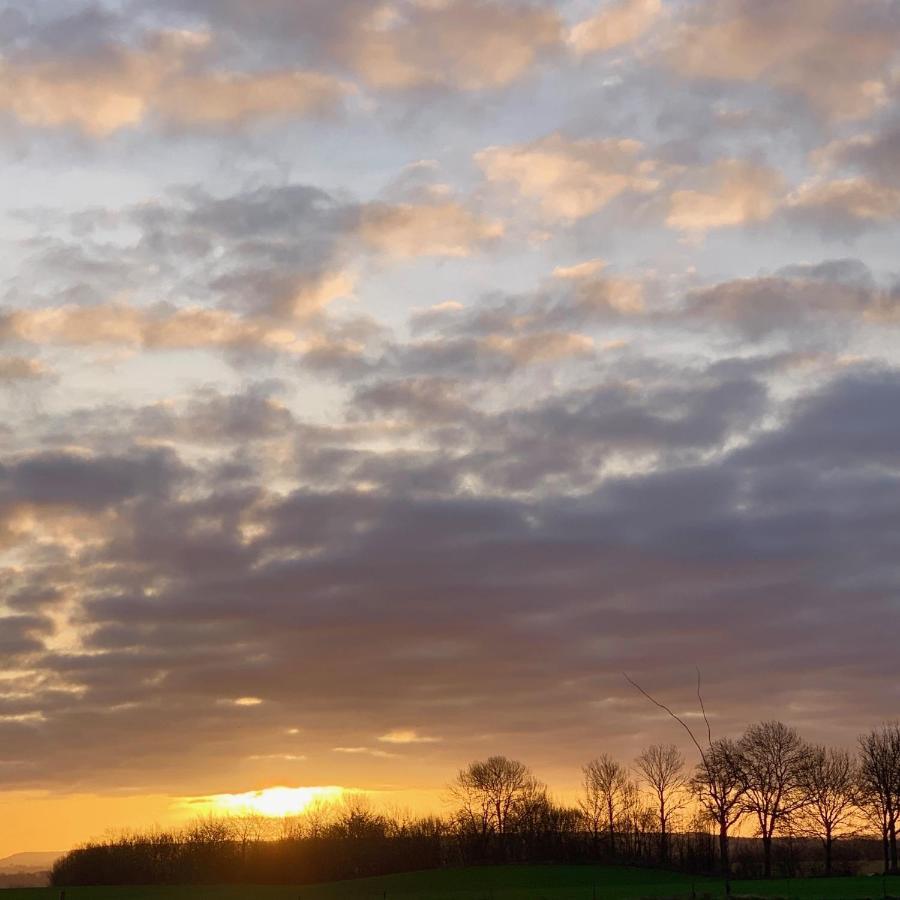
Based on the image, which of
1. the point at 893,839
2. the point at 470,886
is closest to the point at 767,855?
the point at 893,839

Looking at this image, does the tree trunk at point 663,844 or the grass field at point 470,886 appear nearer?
the grass field at point 470,886

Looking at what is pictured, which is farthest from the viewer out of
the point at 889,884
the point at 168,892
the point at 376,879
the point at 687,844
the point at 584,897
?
the point at 687,844

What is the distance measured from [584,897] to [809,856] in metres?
76.1

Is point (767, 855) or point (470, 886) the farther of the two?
point (767, 855)

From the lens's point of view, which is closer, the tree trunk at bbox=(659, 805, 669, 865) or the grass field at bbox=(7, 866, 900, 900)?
the grass field at bbox=(7, 866, 900, 900)

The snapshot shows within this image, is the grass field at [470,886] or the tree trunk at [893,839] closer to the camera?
the grass field at [470,886]

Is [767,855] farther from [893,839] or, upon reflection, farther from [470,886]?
[470,886]

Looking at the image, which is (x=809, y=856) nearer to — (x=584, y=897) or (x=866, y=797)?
(x=866, y=797)

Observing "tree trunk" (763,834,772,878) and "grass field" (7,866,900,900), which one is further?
"tree trunk" (763,834,772,878)

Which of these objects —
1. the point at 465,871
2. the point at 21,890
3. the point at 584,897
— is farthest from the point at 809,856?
the point at 21,890

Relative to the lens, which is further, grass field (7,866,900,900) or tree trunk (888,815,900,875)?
tree trunk (888,815,900,875)

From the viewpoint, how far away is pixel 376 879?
171750 millimetres

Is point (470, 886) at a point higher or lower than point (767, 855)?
lower

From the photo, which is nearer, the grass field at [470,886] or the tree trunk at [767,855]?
the grass field at [470,886]
